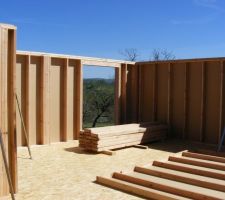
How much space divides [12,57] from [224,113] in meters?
7.18

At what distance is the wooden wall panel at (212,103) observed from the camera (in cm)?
1082

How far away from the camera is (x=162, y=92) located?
485 inches

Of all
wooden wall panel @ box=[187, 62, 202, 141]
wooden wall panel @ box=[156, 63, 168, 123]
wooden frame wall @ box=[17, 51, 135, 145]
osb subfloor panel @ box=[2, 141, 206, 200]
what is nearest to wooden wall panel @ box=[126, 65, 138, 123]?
wooden wall panel @ box=[156, 63, 168, 123]

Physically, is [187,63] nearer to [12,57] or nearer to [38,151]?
[38,151]

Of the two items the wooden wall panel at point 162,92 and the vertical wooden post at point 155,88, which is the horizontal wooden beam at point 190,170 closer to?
the wooden wall panel at point 162,92

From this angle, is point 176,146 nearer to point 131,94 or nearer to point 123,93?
point 123,93

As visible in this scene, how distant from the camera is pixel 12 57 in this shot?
562 centimetres

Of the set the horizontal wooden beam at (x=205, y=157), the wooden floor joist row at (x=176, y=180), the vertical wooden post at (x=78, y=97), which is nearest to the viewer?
the wooden floor joist row at (x=176, y=180)

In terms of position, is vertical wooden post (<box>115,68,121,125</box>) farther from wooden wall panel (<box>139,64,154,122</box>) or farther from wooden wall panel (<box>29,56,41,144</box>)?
wooden wall panel (<box>29,56,41,144</box>)

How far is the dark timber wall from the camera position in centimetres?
1088

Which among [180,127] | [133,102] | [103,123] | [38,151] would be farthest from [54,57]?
[103,123]

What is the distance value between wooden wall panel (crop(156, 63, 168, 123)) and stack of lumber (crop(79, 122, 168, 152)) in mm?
979

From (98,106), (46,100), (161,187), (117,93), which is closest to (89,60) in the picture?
(117,93)

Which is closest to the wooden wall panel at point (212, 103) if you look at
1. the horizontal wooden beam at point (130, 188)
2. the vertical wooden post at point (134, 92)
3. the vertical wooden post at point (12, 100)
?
the vertical wooden post at point (134, 92)
